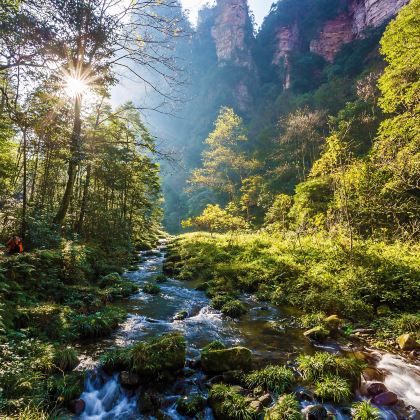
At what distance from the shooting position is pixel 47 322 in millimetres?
6656

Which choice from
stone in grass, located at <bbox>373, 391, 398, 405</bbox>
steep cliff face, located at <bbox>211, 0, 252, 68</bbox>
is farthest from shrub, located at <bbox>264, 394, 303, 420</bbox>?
steep cliff face, located at <bbox>211, 0, 252, 68</bbox>

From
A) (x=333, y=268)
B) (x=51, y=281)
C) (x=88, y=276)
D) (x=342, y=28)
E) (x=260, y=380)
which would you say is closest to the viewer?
(x=260, y=380)

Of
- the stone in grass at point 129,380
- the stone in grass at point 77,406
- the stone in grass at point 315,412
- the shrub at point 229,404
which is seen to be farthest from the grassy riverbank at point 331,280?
the stone in grass at point 77,406

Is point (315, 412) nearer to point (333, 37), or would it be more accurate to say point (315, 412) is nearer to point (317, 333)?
point (317, 333)

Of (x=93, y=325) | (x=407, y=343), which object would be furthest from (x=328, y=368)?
(x=93, y=325)

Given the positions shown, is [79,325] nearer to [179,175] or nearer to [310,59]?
[310,59]

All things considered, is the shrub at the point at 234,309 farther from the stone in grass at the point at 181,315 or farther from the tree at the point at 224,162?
the tree at the point at 224,162

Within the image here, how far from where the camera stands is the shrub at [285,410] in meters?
4.36

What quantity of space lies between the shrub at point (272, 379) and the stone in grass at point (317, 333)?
2073 mm

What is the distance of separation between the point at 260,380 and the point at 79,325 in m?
4.66

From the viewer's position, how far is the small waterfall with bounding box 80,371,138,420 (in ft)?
16.0

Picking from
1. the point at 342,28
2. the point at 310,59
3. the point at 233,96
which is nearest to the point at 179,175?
the point at 233,96

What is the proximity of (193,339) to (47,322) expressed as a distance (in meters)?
3.58

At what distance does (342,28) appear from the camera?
2079 inches
